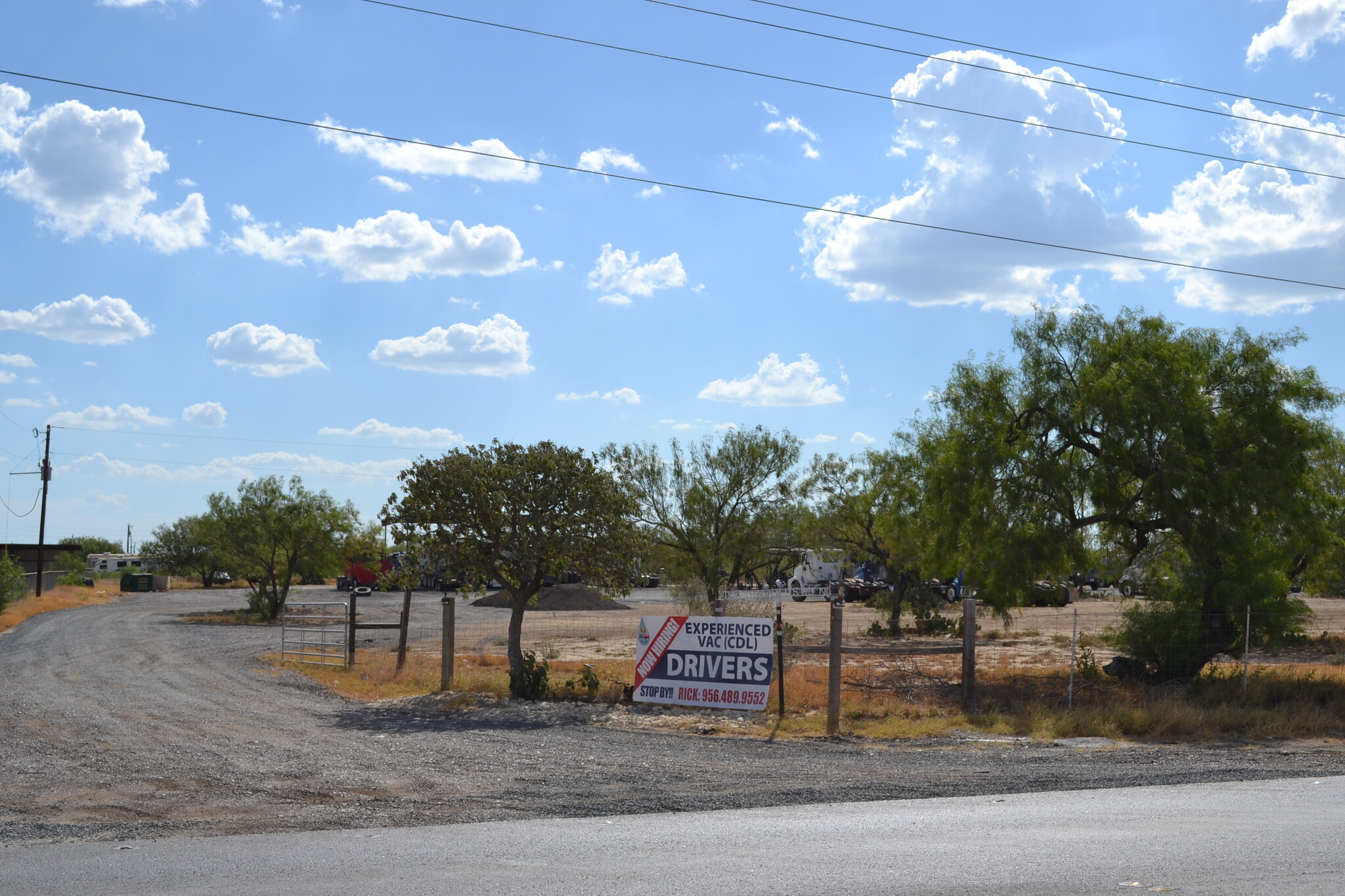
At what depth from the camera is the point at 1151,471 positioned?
733 inches

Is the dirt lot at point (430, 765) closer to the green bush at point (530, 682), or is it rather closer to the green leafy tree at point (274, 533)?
the green bush at point (530, 682)

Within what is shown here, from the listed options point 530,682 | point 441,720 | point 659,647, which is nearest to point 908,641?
point 659,647

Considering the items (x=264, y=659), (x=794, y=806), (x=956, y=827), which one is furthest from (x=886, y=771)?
(x=264, y=659)

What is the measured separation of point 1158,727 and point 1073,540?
558cm

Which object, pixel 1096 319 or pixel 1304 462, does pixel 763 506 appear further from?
pixel 1304 462

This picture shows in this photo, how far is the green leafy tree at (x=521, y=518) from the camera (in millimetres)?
17422

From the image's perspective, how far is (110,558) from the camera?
108 metres

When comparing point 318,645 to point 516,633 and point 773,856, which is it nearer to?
point 516,633

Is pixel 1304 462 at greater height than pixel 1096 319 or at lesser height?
lesser

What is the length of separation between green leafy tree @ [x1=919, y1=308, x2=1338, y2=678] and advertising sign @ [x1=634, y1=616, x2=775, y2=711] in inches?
221

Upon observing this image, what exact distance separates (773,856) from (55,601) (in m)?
57.6

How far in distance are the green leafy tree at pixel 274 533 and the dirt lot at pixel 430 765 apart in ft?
84.1

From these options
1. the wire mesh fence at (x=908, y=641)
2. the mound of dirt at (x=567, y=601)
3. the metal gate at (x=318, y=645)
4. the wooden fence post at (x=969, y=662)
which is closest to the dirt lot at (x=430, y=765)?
the wooden fence post at (x=969, y=662)

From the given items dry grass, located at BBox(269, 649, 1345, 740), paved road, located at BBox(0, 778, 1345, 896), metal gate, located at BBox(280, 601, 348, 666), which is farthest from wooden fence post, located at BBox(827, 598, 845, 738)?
metal gate, located at BBox(280, 601, 348, 666)
